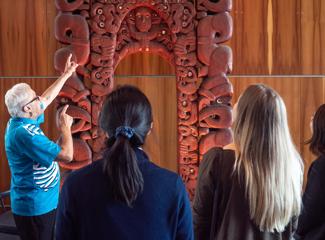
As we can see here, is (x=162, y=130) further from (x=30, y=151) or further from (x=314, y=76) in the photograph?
(x=30, y=151)

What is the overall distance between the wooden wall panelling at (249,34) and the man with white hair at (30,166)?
1.93 meters

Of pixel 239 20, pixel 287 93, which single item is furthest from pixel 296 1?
pixel 287 93

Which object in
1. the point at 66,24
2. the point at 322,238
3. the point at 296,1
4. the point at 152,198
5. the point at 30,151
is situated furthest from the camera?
the point at 296,1

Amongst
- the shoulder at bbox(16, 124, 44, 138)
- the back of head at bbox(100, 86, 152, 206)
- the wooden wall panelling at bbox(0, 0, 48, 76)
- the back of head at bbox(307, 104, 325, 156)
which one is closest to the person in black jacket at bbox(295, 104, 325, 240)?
the back of head at bbox(307, 104, 325, 156)

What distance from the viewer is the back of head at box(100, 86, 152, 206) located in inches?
40.3

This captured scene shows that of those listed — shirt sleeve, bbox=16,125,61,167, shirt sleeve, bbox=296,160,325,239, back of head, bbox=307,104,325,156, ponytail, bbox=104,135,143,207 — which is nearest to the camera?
ponytail, bbox=104,135,143,207

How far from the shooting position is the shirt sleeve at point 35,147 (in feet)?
6.47

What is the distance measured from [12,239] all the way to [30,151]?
1406 millimetres

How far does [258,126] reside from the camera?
47.6 inches


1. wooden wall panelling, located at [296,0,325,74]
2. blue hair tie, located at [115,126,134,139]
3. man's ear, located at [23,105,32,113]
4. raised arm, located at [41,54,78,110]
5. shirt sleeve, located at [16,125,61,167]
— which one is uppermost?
wooden wall panelling, located at [296,0,325,74]

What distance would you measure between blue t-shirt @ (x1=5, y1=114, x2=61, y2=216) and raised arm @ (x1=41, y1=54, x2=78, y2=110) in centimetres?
26

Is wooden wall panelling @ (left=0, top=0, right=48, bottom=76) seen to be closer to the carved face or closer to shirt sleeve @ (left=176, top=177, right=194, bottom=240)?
the carved face

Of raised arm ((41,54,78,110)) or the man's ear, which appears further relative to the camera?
raised arm ((41,54,78,110))

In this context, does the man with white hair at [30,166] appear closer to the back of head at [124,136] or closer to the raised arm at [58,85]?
the raised arm at [58,85]
